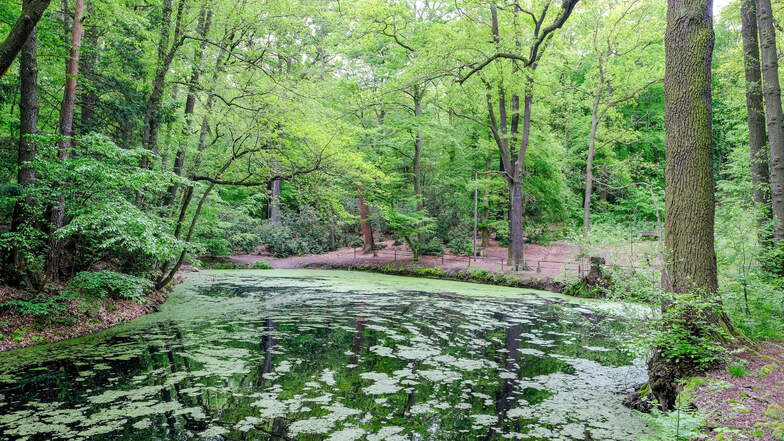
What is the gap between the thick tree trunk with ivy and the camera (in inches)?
336

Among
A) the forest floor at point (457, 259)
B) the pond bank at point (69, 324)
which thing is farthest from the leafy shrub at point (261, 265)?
the pond bank at point (69, 324)

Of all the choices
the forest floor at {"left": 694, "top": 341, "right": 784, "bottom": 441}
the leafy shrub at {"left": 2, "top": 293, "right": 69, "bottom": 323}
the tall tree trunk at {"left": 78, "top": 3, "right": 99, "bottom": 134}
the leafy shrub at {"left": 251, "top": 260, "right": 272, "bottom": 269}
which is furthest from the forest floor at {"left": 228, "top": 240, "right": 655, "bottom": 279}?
the tall tree trunk at {"left": 78, "top": 3, "right": 99, "bottom": 134}

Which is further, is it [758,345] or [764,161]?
[764,161]

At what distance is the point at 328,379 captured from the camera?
5.70m

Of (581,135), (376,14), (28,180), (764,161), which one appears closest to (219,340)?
(28,180)

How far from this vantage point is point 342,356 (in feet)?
22.4

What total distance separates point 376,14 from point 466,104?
9348mm

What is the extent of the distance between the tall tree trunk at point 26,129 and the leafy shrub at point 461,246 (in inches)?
744

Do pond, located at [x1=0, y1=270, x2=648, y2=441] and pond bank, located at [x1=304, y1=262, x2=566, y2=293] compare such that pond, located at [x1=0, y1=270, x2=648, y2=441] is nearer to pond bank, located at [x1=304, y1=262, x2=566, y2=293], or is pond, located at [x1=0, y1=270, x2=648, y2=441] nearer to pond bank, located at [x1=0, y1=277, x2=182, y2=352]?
pond bank, located at [x1=0, y1=277, x2=182, y2=352]

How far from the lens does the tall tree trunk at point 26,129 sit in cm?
764

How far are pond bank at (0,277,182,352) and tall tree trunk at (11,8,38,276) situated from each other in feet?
3.27

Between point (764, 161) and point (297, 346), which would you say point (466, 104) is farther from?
point (297, 346)

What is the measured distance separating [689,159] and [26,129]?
10.3m

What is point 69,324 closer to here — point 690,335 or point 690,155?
point 690,335
